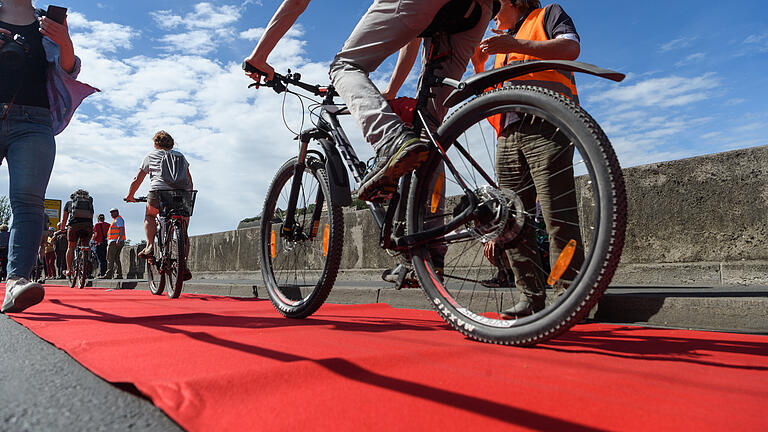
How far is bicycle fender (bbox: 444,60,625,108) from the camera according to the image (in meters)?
1.72

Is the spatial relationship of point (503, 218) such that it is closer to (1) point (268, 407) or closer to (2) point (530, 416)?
(2) point (530, 416)

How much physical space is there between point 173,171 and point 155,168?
0.28m

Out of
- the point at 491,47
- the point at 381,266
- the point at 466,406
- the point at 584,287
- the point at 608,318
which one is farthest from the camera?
the point at 381,266

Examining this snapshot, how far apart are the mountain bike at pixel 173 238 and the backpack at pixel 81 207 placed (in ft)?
16.2

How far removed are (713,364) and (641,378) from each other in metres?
0.43

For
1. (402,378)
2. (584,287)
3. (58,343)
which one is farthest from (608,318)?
(58,343)

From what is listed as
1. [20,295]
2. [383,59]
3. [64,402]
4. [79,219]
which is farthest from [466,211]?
[79,219]

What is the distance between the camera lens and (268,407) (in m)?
1.03

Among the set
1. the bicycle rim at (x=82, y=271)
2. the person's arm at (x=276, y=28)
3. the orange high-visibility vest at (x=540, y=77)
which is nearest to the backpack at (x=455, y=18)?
the orange high-visibility vest at (x=540, y=77)

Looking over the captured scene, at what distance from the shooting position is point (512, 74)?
1.95 metres

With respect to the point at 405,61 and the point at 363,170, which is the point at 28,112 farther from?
the point at 405,61

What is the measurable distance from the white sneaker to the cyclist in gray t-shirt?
2.61 metres

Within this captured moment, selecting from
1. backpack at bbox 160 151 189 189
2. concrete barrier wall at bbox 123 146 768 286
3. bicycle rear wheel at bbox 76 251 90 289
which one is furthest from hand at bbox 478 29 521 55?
bicycle rear wheel at bbox 76 251 90 289

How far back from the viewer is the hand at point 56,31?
10.0 feet
